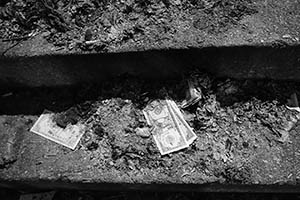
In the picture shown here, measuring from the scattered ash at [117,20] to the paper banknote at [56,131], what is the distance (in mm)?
554

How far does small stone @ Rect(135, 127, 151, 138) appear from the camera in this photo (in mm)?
2248

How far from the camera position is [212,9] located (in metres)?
2.12

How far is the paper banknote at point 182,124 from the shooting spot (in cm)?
220

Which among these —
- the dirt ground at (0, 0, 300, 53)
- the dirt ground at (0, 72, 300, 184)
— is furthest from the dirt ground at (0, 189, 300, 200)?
the dirt ground at (0, 0, 300, 53)

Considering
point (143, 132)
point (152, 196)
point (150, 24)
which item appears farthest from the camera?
point (152, 196)

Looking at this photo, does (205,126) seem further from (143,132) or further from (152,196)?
(152,196)

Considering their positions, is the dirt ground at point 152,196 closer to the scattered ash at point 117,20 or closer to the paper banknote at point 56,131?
the paper banknote at point 56,131

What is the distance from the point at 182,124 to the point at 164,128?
0.12m

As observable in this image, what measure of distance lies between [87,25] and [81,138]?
2.43ft

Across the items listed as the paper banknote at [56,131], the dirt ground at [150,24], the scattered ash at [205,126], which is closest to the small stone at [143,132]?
the scattered ash at [205,126]

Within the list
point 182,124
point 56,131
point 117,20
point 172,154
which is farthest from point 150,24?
point 56,131

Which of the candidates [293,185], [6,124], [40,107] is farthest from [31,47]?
[293,185]

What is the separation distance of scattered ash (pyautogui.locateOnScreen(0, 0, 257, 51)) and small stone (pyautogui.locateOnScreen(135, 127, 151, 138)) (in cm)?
55

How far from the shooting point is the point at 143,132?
88.9 inches
